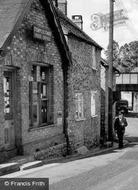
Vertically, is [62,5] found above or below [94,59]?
above

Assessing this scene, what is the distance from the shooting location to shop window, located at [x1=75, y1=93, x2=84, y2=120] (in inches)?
712

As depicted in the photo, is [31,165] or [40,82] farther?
[40,82]

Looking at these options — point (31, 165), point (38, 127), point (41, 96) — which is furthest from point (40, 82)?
point (31, 165)

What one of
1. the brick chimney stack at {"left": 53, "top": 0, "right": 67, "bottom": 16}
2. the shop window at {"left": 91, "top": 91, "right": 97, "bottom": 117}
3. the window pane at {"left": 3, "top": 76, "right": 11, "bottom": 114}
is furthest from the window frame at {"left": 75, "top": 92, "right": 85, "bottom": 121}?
the brick chimney stack at {"left": 53, "top": 0, "right": 67, "bottom": 16}

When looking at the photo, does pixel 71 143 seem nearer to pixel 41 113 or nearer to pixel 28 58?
pixel 41 113

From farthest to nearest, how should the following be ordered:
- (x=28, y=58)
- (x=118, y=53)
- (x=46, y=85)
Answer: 1. (x=118, y=53)
2. (x=46, y=85)
3. (x=28, y=58)

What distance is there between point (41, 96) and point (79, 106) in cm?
426

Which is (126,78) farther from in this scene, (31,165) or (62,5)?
(31,165)

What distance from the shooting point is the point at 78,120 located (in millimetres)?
18000

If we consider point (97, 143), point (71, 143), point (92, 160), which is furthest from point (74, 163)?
point (97, 143)

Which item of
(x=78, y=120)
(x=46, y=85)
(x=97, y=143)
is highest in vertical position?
(x=46, y=85)

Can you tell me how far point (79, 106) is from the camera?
18594mm

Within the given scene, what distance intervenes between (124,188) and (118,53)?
98.9 meters

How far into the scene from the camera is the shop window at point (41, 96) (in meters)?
13.9
